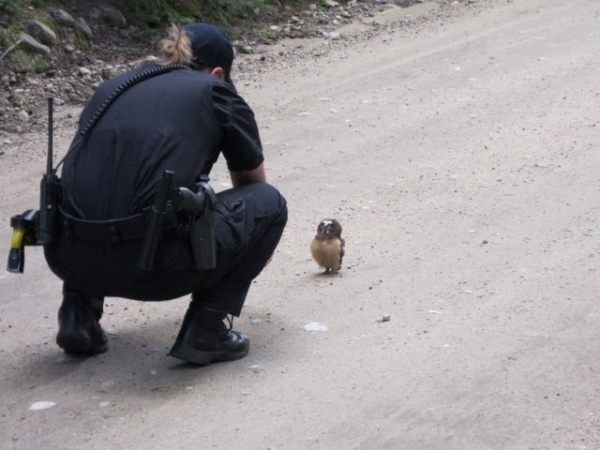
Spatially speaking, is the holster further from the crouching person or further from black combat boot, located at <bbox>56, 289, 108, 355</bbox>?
black combat boot, located at <bbox>56, 289, 108, 355</bbox>

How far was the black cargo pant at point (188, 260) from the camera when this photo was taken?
15.3 ft

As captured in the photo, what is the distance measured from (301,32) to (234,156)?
26.6 ft

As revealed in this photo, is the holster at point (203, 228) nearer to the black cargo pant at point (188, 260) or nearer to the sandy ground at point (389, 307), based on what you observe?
the black cargo pant at point (188, 260)

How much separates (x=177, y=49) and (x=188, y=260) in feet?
3.13

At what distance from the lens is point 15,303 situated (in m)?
6.03

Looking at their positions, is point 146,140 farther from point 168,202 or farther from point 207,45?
point 207,45

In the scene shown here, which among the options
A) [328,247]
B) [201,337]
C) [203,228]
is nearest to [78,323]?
[201,337]

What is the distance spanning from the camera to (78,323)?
4.98 metres

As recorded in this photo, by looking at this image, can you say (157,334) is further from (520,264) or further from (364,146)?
(364,146)

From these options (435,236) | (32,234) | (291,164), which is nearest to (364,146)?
(291,164)

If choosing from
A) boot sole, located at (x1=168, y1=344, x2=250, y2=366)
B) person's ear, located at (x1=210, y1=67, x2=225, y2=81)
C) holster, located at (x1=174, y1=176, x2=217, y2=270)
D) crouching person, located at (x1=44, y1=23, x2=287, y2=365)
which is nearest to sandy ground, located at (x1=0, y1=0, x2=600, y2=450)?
boot sole, located at (x1=168, y1=344, x2=250, y2=366)

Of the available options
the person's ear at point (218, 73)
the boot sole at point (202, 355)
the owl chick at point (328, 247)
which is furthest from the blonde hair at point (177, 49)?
the owl chick at point (328, 247)

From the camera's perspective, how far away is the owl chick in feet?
19.7

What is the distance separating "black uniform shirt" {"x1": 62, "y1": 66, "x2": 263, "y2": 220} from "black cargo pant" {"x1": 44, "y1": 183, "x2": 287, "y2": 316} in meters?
0.17
